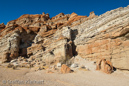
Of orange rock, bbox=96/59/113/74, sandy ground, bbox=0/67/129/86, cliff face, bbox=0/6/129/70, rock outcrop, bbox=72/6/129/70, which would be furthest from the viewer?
cliff face, bbox=0/6/129/70

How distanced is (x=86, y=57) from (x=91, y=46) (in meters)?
2.22

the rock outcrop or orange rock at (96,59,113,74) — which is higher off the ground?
the rock outcrop

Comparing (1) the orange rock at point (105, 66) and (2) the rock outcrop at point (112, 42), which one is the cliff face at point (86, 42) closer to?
(2) the rock outcrop at point (112, 42)

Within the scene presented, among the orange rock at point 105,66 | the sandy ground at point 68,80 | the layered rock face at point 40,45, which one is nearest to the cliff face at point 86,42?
the layered rock face at point 40,45

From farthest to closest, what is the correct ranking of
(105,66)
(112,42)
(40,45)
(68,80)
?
(40,45)
(112,42)
(105,66)
(68,80)

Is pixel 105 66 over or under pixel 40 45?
under

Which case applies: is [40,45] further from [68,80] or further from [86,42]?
[68,80]

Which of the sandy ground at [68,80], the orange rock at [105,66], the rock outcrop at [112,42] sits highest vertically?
the rock outcrop at [112,42]

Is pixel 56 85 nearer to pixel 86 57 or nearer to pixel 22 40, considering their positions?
pixel 86 57

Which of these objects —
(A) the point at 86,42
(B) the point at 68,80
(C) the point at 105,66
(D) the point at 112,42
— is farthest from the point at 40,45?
(D) the point at 112,42

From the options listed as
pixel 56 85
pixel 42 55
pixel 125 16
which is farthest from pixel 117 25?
pixel 42 55

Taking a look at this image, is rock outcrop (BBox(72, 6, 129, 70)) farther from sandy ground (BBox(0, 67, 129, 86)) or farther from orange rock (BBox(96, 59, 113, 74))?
sandy ground (BBox(0, 67, 129, 86))

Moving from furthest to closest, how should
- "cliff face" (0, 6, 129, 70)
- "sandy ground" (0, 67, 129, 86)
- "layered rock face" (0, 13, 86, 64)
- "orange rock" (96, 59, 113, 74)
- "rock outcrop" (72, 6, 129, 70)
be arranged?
"layered rock face" (0, 13, 86, 64) → "cliff face" (0, 6, 129, 70) → "orange rock" (96, 59, 113, 74) → "rock outcrop" (72, 6, 129, 70) → "sandy ground" (0, 67, 129, 86)

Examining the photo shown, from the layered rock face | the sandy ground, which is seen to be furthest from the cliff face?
the sandy ground
